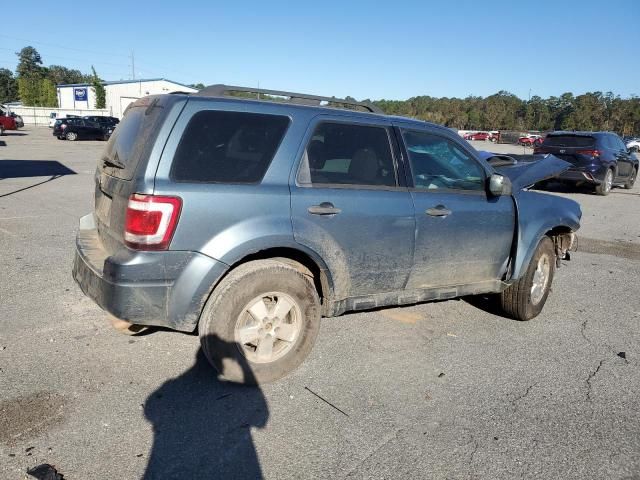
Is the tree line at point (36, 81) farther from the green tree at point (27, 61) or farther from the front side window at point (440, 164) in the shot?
the front side window at point (440, 164)

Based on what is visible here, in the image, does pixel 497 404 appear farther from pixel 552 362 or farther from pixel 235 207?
pixel 235 207

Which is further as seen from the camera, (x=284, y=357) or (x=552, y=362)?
(x=552, y=362)

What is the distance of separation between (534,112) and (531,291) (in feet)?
315

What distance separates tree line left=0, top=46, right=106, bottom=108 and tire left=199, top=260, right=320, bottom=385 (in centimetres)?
6148

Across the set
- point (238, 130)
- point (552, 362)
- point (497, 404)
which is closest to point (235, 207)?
point (238, 130)

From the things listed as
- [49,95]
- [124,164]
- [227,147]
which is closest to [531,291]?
[227,147]

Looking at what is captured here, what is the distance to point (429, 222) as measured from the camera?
3.89 m

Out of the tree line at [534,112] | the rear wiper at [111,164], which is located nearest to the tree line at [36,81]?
the tree line at [534,112]

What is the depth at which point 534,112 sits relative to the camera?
90500 millimetres

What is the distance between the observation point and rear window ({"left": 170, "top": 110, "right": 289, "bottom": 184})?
3.05 meters

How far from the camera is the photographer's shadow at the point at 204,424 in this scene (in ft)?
8.32

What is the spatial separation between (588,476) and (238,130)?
9.11 feet

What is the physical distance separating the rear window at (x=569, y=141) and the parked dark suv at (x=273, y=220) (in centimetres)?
1148

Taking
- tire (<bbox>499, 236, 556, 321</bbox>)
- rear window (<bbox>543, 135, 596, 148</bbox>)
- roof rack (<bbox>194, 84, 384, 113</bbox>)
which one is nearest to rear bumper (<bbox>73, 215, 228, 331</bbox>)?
roof rack (<bbox>194, 84, 384, 113</bbox>)
